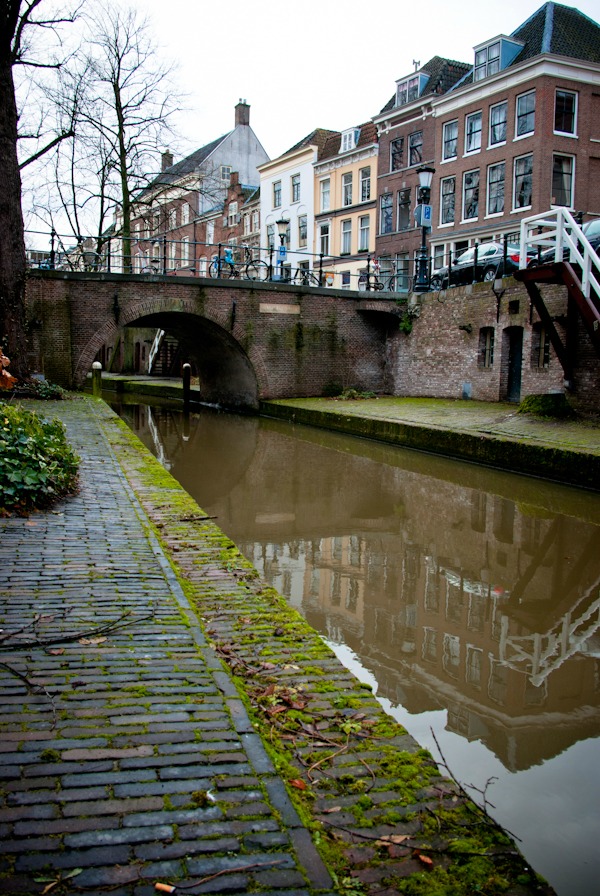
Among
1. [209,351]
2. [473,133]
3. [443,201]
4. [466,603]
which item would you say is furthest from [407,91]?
[466,603]

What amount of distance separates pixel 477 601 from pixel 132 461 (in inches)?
202

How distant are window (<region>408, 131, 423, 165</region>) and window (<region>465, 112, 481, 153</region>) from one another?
325 cm

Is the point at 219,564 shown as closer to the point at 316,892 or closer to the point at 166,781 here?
the point at 166,781

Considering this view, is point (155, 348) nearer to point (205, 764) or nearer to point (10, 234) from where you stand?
point (10, 234)

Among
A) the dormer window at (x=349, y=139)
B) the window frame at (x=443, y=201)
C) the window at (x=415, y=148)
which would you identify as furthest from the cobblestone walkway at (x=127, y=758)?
the dormer window at (x=349, y=139)

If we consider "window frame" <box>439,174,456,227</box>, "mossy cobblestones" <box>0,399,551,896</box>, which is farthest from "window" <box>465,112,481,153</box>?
"mossy cobblestones" <box>0,399,551,896</box>

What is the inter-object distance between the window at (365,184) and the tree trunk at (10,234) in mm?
22201

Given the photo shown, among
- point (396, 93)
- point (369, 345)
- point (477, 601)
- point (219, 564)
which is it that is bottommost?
point (477, 601)

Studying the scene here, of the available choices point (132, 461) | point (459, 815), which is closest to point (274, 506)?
point (132, 461)

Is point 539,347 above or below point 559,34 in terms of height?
below

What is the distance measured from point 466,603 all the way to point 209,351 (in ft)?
64.3

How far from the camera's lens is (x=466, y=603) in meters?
5.99

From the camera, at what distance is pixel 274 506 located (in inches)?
379

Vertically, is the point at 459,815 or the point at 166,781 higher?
the point at 166,781
